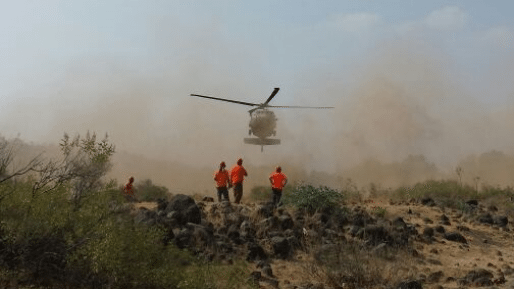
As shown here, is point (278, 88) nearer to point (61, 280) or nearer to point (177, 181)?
point (61, 280)

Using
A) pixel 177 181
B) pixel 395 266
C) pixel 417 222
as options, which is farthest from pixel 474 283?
pixel 177 181

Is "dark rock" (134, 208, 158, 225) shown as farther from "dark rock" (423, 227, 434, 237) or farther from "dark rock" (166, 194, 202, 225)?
"dark rock" (423, 227, 434, 237)

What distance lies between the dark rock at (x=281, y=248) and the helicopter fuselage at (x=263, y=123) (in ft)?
42.7

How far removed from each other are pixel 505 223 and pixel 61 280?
1649 cm

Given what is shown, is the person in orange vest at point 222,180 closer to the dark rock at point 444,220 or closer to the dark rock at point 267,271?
the dark rock at point 267,271

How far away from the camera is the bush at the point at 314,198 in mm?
17406

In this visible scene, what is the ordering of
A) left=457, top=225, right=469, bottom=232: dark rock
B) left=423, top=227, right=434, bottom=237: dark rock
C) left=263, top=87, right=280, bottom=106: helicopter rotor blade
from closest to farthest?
left=423, top=227, right=434, bottom=237: dark rock < left=457, top=225, right=469, bottom=232: dark rock < left=263, top=87, right=280, bottom=106: helicopter rotor blade

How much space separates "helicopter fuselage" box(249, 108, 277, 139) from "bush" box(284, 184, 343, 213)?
30.7 feet

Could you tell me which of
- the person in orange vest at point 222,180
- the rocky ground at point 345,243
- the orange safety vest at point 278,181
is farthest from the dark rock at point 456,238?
the person in orange vest at point 222,180

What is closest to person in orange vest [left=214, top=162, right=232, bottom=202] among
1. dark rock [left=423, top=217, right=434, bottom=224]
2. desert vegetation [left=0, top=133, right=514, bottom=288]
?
desert vegetation [left=0, top=133, right=514, bottom=288]

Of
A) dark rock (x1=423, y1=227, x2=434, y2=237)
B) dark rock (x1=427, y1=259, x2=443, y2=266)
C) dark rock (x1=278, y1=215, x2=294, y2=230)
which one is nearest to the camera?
dark rock (x1=427, y1=259, x2=443, y2=266)

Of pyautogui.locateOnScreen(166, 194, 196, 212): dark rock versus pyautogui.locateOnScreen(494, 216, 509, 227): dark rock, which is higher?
pyautogui.locateOnScreen(166, 194, 196, 212): dark rock

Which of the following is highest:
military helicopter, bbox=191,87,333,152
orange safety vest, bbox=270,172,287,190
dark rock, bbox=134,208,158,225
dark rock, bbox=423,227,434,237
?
military helicopter, bbox=191,87,333,152

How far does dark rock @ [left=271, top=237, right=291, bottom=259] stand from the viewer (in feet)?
47.6
